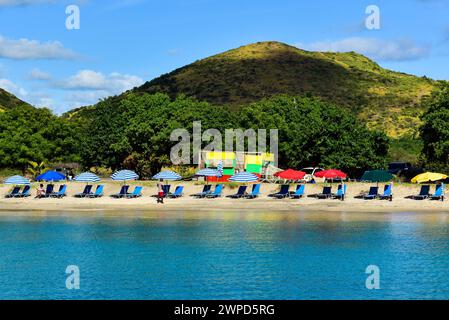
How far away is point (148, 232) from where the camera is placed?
34.7 meters

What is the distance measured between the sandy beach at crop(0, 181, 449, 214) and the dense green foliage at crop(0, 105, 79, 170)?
15.8 m

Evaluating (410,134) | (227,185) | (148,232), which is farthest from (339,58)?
(148,232)

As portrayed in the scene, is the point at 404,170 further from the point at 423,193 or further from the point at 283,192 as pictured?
the point at 283,192

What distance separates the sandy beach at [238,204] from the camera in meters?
44.1

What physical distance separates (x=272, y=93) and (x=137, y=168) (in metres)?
65.6

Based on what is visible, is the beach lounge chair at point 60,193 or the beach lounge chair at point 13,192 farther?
the beach lounge chair at point 13,192

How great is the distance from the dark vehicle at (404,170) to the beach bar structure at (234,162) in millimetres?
12056

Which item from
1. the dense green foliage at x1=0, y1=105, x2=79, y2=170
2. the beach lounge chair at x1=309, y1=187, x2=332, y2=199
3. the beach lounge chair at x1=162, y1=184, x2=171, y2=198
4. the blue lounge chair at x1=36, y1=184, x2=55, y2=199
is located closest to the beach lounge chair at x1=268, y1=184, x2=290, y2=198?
the beach lounge chair at x1=309, y1=187, x2=332, y2=199

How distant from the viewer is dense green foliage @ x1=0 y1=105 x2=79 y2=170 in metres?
65.9

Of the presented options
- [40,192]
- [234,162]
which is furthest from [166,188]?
[234,162]

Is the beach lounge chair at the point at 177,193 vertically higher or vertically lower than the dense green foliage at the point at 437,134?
lower

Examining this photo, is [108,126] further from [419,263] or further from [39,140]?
[419,263]

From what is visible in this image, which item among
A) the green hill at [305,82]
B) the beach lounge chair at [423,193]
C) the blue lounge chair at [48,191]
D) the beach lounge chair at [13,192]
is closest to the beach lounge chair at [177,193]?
the blue lounge chair at [48,191]

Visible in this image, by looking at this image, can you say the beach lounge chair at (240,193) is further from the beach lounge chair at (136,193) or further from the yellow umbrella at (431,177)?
the yellow umbrella at (431,177)
